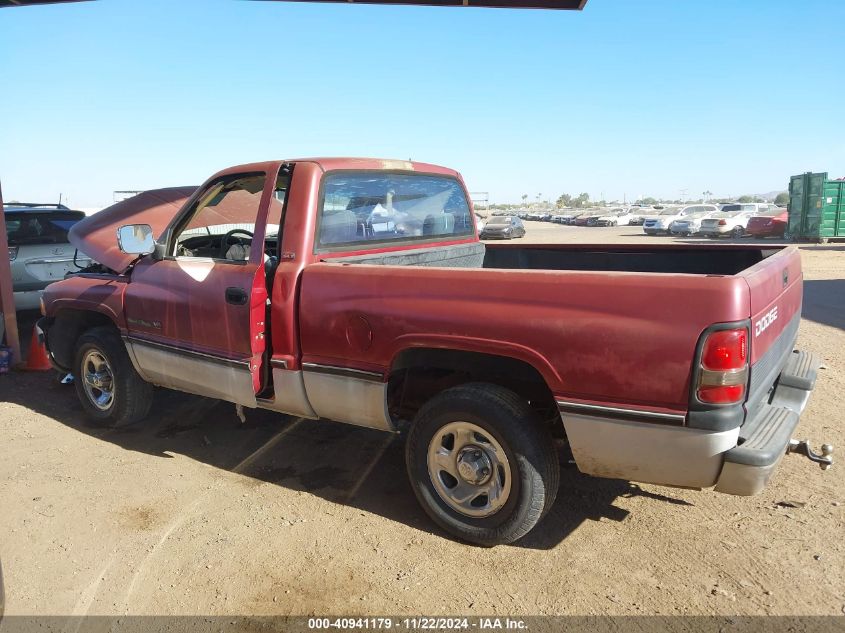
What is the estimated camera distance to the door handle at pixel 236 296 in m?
3.75

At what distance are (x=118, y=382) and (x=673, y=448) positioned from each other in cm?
407

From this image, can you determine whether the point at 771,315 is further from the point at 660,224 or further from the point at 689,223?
the point at 660,224

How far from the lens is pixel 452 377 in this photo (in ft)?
11.7

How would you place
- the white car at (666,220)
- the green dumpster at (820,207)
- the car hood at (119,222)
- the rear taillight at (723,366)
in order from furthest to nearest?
the white car at (666,220)
the green dumpster at (820,207)
the car hood at (119,222)
the rear taillight at (723,366)

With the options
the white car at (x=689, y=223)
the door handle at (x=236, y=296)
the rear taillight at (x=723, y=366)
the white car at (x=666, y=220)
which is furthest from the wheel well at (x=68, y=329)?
the white car at (x=666, y=220)

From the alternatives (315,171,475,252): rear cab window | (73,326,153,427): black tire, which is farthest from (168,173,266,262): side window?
(73,326,153,427): black tire

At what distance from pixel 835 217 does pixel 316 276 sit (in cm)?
2384

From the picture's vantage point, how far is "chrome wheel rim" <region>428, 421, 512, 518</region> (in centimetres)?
315

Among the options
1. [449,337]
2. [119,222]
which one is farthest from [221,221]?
[449,337]

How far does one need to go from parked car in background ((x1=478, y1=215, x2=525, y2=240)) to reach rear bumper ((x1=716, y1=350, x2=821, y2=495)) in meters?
26.9

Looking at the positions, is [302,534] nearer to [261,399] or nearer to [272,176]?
[261,399]

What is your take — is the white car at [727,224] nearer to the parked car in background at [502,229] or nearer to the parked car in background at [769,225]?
the parked car in background at [769,225]

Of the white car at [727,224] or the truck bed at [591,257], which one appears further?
the white car at [727,224]

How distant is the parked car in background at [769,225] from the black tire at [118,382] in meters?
26.5
